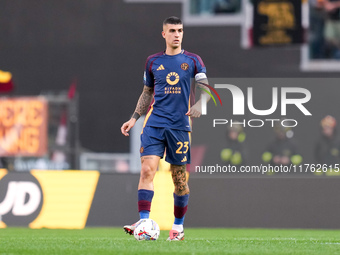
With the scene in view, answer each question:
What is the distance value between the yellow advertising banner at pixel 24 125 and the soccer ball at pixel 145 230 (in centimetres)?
748

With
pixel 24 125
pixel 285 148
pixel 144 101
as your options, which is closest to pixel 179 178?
pixel 144 101

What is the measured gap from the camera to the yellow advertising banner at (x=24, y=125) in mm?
14336

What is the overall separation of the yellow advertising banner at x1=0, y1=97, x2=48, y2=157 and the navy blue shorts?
24.1 feet

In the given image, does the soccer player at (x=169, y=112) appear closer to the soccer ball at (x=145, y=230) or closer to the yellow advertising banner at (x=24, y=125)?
the soccer ball at (x=145, y=230)

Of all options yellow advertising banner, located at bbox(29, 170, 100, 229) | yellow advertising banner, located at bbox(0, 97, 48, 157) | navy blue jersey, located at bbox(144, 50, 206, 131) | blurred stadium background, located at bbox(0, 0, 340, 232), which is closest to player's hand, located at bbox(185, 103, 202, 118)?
navy blue jersey, located at bbox(144, 50, 206, 131)

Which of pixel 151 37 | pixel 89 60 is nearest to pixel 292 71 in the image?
pixel 151 37

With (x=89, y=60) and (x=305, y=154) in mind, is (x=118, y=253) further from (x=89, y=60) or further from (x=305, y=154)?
(x=89, y=60)

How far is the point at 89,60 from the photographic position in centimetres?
2008

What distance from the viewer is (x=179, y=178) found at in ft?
24.1

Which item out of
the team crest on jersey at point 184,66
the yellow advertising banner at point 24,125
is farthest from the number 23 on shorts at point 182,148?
the yellow advertising banner at point 24,125

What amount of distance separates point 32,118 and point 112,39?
6237 mm

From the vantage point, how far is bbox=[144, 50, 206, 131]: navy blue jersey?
7176 mm

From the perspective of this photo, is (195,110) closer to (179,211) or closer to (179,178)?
(179,178)

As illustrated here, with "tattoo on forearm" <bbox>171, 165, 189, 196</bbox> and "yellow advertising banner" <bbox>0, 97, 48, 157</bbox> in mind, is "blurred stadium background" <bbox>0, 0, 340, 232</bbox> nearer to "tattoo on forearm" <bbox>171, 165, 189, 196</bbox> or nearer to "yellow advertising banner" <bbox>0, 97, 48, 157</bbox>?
"yellow advertising banner" <bbox>0, 97, 48, 157</bbox>
